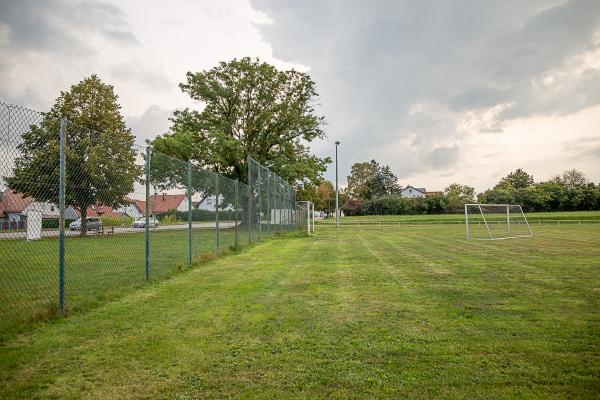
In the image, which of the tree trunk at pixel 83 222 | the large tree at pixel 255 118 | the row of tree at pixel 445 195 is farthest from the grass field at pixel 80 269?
the row of tree at pixel 445 195

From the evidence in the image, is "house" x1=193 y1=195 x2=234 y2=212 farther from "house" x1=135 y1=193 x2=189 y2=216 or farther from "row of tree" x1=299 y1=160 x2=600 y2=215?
"row of tree" x1=299 y1=160 x2=600 y2=215

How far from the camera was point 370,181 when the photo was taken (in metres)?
115

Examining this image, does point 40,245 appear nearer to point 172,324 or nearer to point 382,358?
point 172,324

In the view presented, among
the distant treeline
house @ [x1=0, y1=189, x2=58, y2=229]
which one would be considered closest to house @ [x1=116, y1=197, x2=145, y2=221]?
house @ [x1=0, y1=189, x2=58, y2=229]

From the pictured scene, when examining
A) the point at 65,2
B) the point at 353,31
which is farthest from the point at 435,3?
the point at 65,2

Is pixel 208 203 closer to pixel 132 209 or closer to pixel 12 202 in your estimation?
pixel 132 209

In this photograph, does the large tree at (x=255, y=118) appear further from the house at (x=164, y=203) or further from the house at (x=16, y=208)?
the house at (x=16, y=208)

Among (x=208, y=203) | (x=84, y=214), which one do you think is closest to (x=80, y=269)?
(x=84, y=214)

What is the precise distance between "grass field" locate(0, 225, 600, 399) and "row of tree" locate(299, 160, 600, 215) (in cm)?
2734

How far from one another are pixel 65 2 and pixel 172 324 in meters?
12.6

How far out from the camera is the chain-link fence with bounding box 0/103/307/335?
16.1 feet

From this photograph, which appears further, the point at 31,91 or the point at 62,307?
the point at 31,91

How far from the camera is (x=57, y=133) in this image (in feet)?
18.4

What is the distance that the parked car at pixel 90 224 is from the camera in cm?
626
